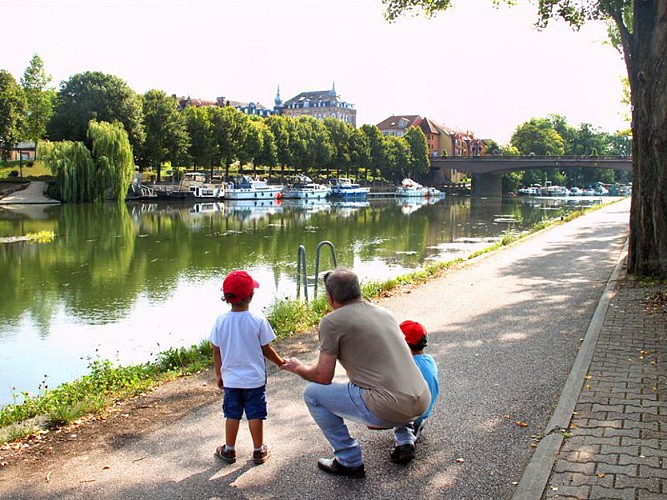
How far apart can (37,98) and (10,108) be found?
1179 cm

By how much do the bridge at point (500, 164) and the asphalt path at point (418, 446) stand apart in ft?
301

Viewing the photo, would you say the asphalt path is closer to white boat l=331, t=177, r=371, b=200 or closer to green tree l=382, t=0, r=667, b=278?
green tree l=382, t=0, r=667, b=278

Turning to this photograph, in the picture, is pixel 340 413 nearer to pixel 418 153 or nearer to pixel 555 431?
pixel 555 431

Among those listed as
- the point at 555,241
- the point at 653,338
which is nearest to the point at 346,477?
the point at 653,338

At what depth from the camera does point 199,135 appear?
73.8 meters

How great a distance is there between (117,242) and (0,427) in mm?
23978

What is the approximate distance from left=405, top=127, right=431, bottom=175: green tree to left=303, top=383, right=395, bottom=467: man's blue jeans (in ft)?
364

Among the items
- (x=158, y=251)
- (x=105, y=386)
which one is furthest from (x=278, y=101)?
(x=105, y=386)

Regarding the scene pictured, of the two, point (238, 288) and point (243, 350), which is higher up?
point (238, 288)

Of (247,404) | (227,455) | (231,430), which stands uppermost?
(247,404)

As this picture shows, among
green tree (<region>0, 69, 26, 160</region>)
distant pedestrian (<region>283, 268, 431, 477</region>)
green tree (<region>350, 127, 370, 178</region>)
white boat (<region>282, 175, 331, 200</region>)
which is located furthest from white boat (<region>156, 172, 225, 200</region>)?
distant pedestrian (<region>283, 268, 431, 477</region>)

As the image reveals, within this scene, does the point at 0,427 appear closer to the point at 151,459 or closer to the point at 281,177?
the point at 151,459

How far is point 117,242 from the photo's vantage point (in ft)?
96.2

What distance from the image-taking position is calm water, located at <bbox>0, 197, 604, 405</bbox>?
11.9 m
